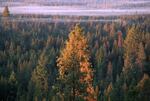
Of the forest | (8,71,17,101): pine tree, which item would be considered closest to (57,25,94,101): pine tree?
the forest

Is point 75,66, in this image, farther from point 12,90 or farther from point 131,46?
point 131,46

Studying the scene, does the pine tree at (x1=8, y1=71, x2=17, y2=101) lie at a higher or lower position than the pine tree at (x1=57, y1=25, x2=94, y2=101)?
lower

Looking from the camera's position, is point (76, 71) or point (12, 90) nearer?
point (76, 71)

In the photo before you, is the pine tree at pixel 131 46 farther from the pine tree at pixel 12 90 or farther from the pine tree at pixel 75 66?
the pine tree at pixel 75 66

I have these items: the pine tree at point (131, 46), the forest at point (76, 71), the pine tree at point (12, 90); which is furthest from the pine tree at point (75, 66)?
the pine tree at point (131, 46)

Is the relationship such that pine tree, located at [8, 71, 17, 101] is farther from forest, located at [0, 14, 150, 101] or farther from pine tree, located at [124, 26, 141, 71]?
pine tree, located at [124, 26, 141, 71]

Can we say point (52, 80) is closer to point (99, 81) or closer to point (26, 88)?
point (26, 88)

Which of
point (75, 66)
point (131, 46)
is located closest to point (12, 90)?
point (131, 46)

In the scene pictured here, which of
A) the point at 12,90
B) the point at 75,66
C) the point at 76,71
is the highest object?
the point at 75,66

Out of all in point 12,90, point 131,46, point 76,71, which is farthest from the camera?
point 131,46

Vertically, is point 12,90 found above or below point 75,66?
below

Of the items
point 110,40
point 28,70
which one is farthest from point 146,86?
point 110,40
